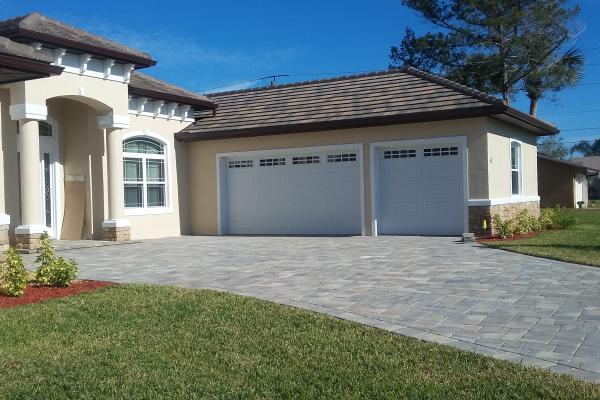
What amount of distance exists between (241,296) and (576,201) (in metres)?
37.9

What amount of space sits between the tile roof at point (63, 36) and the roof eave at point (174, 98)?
38.1 inches

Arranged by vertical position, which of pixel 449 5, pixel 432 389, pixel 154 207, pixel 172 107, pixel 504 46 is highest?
pixel 449 5

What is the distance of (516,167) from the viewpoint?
1980 centimetres

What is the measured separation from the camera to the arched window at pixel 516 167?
19344 mm

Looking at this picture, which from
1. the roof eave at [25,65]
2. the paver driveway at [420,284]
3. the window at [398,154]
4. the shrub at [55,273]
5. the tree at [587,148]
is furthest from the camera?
the tree at [587,148]

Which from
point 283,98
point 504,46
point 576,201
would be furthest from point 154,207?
point 576,201

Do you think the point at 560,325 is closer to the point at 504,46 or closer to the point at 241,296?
the point at 241,296

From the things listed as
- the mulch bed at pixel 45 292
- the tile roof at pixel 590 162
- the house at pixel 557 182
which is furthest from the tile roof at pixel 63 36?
the tile roof at pixel 590 162

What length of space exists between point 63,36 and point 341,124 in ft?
24.8

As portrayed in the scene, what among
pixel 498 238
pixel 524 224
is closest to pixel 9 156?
pixel 498 238

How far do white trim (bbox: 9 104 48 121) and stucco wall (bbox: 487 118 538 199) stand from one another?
11.2 meters

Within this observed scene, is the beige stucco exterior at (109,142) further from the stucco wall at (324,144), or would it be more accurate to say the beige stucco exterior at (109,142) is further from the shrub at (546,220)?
the shrub at (546,220)

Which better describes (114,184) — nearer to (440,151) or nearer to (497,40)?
(440,151)

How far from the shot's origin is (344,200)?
18344 mm
